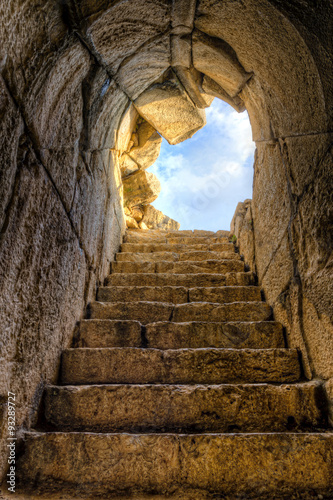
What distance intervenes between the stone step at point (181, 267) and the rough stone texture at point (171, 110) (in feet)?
6.09

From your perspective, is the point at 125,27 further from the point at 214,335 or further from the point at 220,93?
the point at 214,335

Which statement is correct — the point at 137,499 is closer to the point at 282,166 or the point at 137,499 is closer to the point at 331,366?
the point at 331,366

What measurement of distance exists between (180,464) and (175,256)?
8.48 feet

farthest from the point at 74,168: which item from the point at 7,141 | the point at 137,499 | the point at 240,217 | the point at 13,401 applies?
the point at 240,217

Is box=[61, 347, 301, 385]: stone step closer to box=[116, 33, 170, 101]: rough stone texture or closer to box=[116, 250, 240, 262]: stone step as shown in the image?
box=[116, 250, 240, 262]: stone step

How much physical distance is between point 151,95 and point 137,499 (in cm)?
357

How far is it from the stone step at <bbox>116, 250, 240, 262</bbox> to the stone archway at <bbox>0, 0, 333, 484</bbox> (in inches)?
32.0

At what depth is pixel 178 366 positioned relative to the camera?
1.77 metres

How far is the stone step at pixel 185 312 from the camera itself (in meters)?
2.32

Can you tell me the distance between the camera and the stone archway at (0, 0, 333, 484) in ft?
4.24

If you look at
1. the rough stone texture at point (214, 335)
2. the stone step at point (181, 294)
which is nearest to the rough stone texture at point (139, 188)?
the stone step at point (181, 294)

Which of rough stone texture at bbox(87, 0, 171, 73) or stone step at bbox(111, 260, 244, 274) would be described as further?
stone step at bbox(111, 260, 244, 274)

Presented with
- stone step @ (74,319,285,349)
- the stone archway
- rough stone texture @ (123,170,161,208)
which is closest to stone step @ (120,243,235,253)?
the stone archway

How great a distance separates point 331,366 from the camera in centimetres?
147
